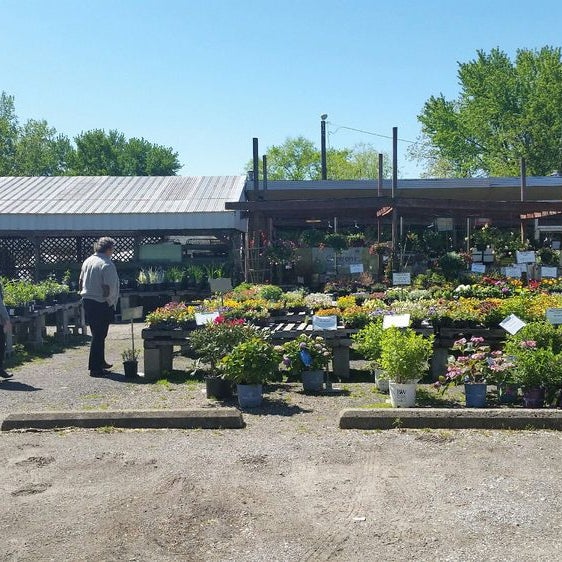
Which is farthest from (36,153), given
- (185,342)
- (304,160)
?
(185,342)

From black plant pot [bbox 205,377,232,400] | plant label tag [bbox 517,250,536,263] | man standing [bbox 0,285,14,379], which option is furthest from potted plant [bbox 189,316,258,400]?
plant label tag [bbox 517,250,536,263]

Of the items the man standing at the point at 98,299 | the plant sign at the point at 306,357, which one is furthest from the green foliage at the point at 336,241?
the plant sign at the point at 306,357

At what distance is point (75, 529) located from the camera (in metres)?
4.31

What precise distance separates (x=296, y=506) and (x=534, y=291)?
29.3 feet

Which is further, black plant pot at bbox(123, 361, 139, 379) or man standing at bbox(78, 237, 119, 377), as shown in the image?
man standing at bbox(78, 237, 119, 377)

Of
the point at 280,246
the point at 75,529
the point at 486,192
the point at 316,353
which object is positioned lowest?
the point at 75,529

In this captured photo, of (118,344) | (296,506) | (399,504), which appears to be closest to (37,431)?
(296,506)

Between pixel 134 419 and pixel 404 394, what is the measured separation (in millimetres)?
2580

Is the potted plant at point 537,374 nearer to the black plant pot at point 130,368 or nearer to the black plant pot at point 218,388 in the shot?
the black plant pot at point 218,388

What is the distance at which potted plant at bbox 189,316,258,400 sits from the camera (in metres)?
7.87

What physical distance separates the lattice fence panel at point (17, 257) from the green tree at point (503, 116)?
28.6 m

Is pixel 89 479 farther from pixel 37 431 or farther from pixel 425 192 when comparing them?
pixel 425 192

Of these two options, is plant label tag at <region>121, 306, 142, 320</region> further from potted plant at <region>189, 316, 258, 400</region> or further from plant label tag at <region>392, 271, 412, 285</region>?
plant label tag at <region>392, 271, 412, 285</region>

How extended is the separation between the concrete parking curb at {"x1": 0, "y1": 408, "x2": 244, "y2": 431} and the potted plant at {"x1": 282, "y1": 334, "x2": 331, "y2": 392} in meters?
1.74
